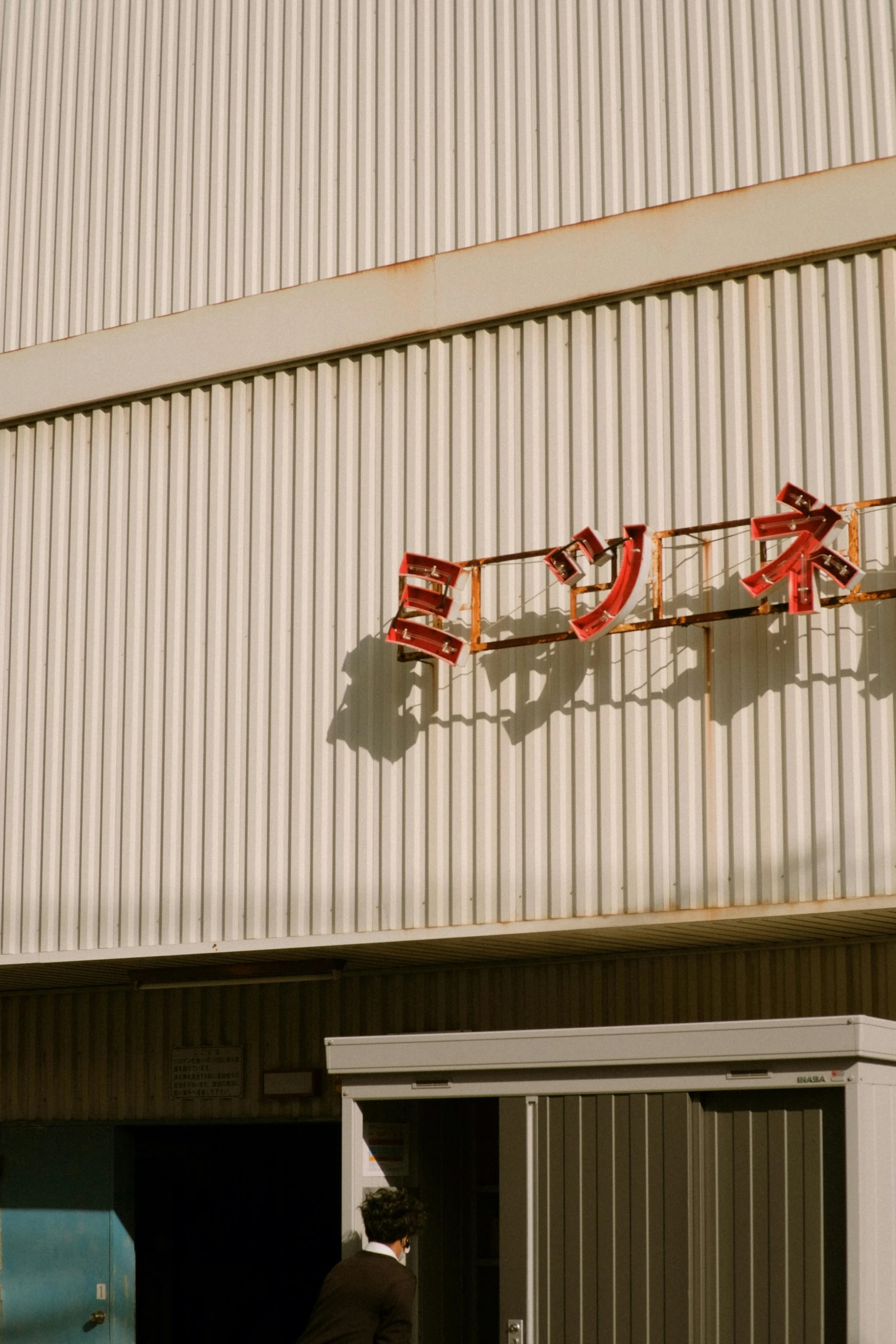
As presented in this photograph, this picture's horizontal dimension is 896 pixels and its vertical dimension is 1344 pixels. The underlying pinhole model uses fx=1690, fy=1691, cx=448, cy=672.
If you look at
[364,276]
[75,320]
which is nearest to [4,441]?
[75,320]

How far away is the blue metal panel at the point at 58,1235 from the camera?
13930 millimetres

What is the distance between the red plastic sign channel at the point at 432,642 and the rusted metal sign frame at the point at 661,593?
4.6 inches

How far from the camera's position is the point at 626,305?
11602mm

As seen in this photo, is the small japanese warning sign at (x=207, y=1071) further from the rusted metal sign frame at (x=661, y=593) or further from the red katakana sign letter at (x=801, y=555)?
the red katakana sign letter at (x=801, y=555)

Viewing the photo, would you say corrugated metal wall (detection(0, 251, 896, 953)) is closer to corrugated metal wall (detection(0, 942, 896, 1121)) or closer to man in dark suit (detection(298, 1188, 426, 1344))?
corrugated metal wall (detection(0, 942, 896, 1121))

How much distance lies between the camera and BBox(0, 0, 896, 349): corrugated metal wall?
1151cm

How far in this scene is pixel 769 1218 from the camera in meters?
9.33

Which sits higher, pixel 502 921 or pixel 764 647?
pixel 764 647

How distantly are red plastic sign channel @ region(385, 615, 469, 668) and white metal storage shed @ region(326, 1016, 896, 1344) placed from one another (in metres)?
2.61

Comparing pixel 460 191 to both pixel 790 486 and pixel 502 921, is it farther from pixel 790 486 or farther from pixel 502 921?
pixel 502 921

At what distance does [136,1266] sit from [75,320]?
7958 millimetres

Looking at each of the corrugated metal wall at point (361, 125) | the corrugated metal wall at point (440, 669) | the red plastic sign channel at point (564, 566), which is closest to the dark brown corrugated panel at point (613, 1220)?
the corrugated metal wall at point (440, 669)

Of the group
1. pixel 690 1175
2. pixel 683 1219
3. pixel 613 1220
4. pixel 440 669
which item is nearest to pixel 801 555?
pixel 440 669

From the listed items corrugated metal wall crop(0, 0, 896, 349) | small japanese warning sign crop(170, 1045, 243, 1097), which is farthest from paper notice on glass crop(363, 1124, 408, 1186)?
corrugated metal wall crop(0, 0, 896, 349)
